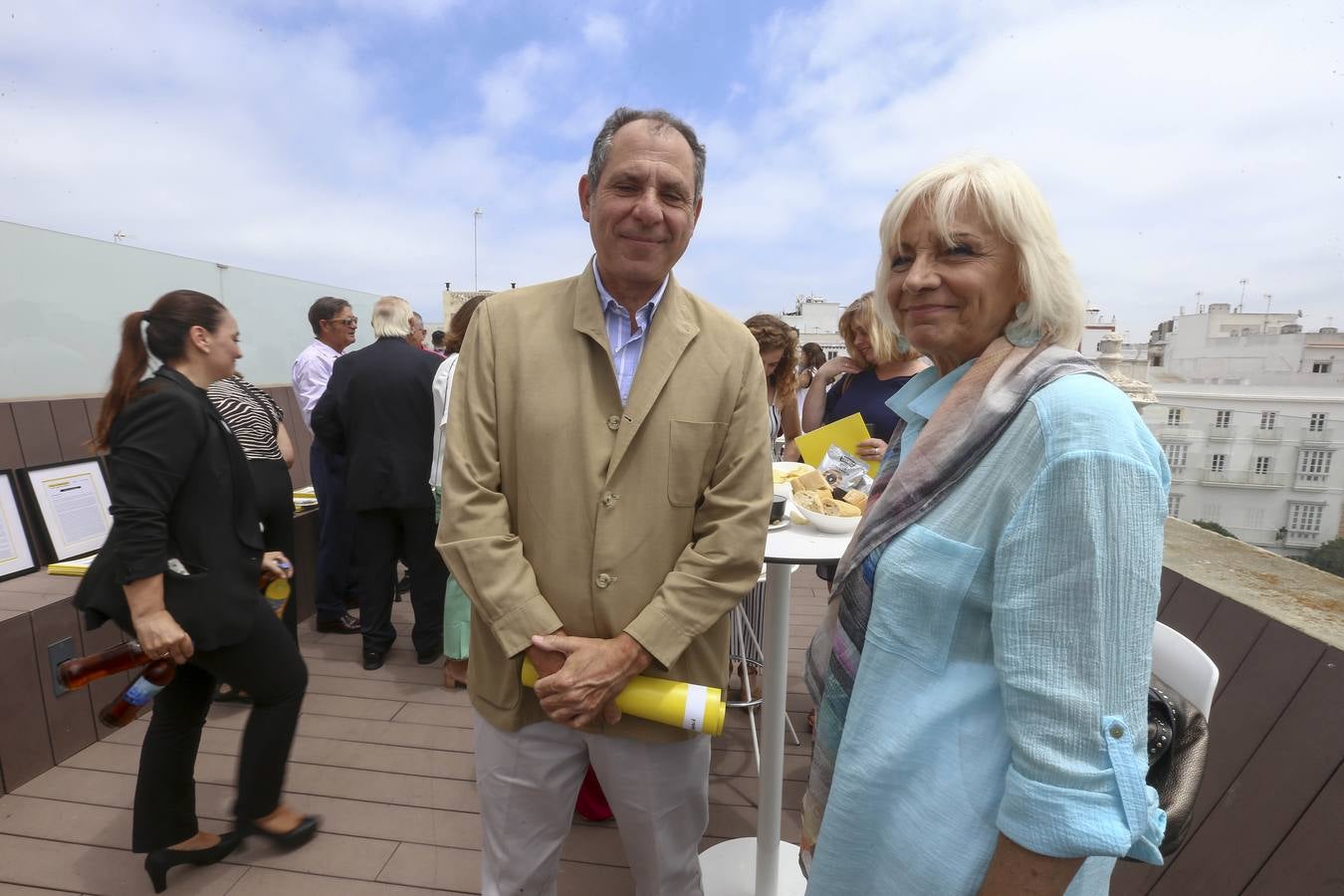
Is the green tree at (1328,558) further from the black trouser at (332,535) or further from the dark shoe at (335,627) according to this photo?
the dark shoe at (335,627)

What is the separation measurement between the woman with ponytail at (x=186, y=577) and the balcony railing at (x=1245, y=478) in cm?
480

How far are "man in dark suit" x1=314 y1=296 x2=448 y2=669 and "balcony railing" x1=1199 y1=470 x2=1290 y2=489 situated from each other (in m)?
4.48

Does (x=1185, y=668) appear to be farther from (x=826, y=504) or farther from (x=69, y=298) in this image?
(x=69, y=298)

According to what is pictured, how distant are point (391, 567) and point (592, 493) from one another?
101 inches

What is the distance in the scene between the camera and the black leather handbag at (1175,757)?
78cm

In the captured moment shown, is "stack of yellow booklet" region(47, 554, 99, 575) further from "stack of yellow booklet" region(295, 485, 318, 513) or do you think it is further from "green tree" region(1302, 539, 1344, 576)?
"green tree" region(1302, 539, 1344, 576)

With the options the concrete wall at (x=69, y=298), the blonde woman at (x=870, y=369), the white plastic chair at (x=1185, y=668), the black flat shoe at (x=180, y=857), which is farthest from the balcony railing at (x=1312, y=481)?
the concrete wall at (x=69, y=298)

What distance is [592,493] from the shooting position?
125 centimetres

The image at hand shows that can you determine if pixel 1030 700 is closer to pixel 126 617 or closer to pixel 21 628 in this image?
pixel 126 617

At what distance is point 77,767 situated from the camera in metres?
2.38

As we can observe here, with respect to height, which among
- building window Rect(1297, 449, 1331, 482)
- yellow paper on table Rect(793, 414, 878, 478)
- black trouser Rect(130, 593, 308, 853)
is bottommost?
black trouser Rect(130, 593, 308, 853)

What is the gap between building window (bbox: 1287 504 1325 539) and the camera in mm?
3227

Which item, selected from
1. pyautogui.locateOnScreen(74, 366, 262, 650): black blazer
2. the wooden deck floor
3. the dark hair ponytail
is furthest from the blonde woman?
the dark hair ponytail

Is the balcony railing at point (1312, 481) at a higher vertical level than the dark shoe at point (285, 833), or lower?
higher
